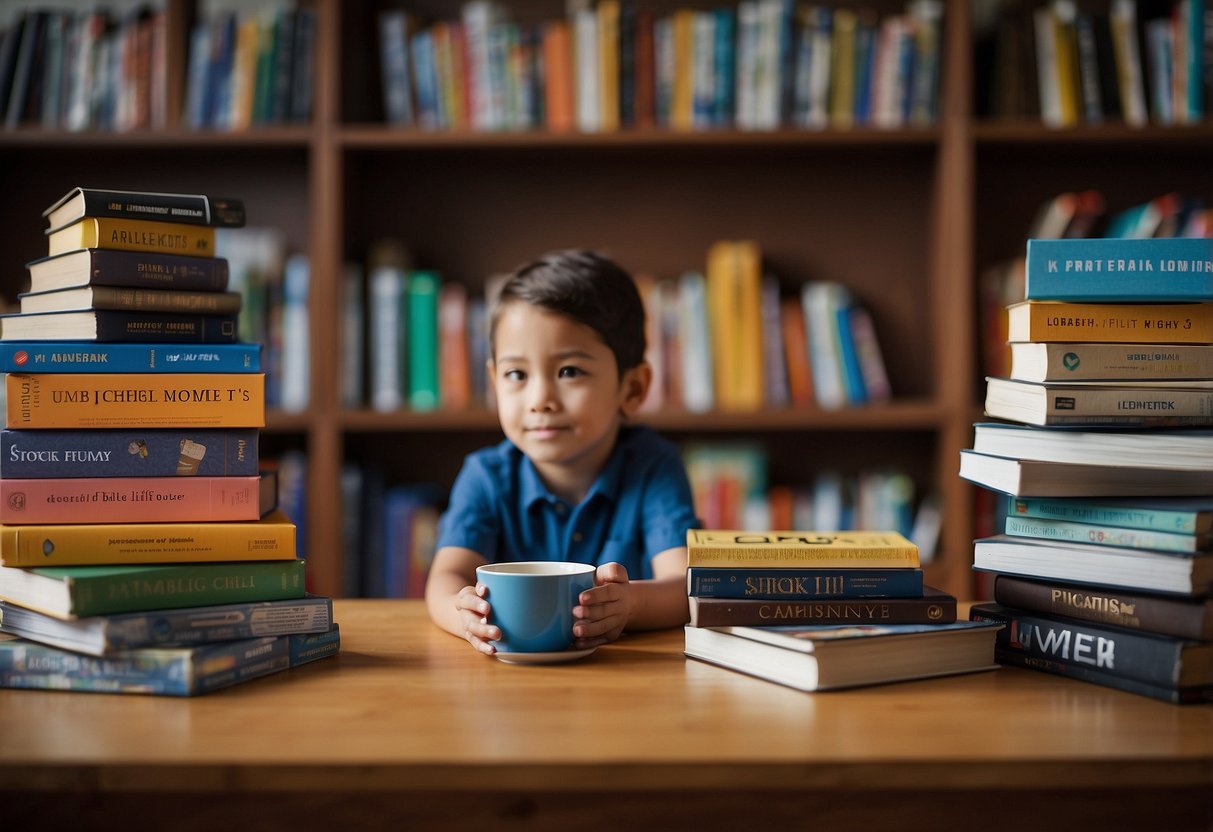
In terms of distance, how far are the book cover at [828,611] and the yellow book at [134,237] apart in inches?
23.2

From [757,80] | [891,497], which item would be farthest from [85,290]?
[891,497]

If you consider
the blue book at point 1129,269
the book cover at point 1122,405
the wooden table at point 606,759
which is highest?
the blue book at point 1129,269

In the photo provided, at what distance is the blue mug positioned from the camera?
96 cm

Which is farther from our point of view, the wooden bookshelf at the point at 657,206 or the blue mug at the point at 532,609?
the wooden bookshelf at the point at 657,206

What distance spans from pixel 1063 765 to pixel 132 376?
81 cm

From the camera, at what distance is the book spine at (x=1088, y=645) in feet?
2.75

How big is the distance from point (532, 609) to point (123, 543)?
36 cm

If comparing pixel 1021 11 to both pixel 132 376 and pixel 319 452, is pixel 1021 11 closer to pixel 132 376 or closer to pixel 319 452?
pixel 319 452

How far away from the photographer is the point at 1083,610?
3.01 feet

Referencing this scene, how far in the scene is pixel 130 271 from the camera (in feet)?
3.20

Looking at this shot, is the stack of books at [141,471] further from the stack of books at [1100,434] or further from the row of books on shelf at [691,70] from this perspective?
the row of books on shelf at [691,70]

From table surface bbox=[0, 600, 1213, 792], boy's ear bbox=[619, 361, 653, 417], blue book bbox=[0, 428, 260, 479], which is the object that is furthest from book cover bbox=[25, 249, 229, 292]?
boy's ear bbox=[619, 361, 653, 417]

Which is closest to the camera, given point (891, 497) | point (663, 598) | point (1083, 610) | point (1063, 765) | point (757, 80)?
point (1063, 765)

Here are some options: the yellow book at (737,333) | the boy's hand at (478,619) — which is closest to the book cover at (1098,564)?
the boy's hand at (478,619)
